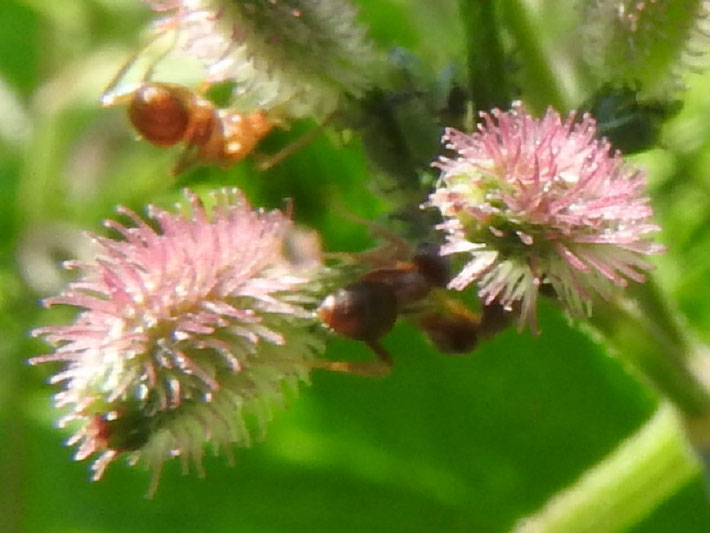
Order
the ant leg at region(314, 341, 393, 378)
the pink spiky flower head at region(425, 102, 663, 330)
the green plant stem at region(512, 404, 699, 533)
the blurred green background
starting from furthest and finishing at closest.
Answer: the blurred green background → the green plant stem at region(512, 404, 699, 533) → the ant leg at region(314, 341, 393, 378) → the pink spiky flower head at region(425, 102, 663, 330)

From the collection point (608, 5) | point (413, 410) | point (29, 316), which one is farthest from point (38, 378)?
point (608, 5)

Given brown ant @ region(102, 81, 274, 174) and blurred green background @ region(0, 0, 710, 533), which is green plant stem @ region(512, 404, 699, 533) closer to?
blurred green background @ region(0, 0, 710, 533)

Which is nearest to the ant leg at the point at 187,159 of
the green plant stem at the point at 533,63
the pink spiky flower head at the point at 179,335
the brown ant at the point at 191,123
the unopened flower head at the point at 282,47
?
the brown ant at the point at 191,123

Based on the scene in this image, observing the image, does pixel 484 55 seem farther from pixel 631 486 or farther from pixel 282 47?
pixel 631 486

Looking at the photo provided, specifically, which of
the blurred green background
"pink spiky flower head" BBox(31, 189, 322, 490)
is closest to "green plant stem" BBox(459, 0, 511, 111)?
"pink spiky flower head" BBox(31, 189, 322, 490)

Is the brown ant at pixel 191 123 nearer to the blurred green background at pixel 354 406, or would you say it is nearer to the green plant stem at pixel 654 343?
the green plant stem at pixel 654 343

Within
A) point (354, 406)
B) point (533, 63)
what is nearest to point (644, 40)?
point (533, 63)
